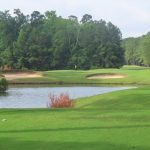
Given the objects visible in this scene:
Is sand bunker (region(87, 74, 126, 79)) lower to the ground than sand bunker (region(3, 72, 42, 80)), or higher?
lower

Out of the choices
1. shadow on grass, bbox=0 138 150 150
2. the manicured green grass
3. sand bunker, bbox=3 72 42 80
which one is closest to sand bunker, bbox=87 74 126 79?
sand bunker, bbox=3 72 42 80

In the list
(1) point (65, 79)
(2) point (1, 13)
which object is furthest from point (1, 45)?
(1) point (65, 79)

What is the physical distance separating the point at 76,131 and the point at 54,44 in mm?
93011

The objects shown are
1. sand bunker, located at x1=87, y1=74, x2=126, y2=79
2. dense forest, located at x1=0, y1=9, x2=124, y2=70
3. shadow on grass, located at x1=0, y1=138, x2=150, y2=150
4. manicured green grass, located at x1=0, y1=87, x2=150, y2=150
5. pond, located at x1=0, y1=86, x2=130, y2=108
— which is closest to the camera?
shadow on grass, located at x1=0, y1=138, x2=150, y2=150

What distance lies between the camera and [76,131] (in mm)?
12844

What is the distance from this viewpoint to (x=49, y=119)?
51.0ft

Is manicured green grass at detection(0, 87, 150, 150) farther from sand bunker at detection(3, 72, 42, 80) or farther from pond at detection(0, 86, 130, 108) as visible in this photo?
sand bunker at detection(3, 72, 42, 80)

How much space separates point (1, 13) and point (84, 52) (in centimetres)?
1991

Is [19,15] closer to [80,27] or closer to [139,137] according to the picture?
[80,27]

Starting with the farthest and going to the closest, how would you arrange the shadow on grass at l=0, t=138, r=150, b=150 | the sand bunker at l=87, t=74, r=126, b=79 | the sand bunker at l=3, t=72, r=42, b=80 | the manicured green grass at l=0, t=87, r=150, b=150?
the sand bunker at l=87, t=74, r=126, b=79
the sand bunker at l=3, t=72, r=42, b=80
the manicured green grass at l=0, t=87, r=150, b=150
the shadow on grass at l=0, t=138, r=150, b=150

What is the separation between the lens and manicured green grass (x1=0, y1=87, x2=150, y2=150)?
11.0 meters

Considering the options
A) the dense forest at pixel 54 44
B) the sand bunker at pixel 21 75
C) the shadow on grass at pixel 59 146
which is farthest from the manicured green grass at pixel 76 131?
the dense forest at pixel 54 44

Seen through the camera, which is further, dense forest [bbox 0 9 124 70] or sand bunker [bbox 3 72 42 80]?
dense forest [bbox 0 9 124 70]

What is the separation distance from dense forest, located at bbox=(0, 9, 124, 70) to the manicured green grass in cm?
8401
